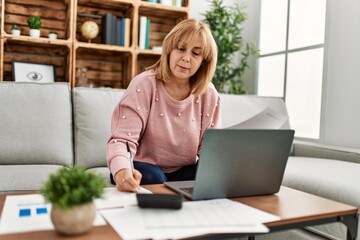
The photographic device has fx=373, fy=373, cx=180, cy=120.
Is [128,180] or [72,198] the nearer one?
[72,198]

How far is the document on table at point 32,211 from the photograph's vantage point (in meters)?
0.73

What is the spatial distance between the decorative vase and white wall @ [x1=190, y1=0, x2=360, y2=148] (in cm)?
229

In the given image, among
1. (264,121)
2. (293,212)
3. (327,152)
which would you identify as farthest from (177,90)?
(327,152)

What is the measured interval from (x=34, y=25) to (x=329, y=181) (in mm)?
2377

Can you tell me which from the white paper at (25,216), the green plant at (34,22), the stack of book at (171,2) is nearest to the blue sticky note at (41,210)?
the white paper at (25,216)

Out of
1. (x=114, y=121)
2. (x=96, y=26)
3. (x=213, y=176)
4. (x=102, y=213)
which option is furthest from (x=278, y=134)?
(x=96, y=26)

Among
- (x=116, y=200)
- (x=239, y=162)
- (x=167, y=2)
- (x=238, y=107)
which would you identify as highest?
(x=167, y=2)

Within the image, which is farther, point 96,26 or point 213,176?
point 96,26

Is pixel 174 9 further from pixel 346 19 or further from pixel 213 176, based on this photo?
pixel 213 176

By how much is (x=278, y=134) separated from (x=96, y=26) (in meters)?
2.46

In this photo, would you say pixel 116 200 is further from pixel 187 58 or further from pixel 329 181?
pixel 329 181

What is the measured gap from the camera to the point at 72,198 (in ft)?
2.17

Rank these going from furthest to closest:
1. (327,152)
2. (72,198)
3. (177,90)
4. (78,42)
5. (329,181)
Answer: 1. (78,42)
2. (327,152)
3. (329,181)
4. (177,90)
5. (72,198)

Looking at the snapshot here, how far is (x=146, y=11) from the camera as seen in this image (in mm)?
3326
